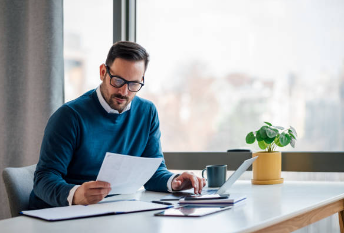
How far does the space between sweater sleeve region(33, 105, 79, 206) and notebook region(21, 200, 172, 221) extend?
0.45 ft

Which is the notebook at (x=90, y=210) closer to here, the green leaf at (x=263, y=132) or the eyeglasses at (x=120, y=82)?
the eyeglasses at (x=120, y=82)

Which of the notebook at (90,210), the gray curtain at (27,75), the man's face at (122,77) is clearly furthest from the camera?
the gray curtain at (27,75)

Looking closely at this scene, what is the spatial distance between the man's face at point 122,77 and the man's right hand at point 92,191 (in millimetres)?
551

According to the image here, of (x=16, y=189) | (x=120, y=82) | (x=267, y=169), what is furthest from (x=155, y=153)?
(x=16, y=189)

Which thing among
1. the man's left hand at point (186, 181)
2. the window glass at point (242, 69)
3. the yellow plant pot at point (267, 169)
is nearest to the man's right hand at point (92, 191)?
the man's left hand at point (186, 181)

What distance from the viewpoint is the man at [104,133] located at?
1.64m

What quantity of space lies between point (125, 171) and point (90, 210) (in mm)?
183

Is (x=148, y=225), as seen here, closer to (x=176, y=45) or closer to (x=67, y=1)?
(x=176, y=45)

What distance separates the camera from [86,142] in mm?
1788

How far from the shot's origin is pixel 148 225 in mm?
1066

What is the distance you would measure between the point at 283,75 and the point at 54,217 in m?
1.64

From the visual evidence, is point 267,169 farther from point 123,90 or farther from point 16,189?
point 16,189

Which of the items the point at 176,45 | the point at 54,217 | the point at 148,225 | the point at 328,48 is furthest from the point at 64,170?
the point at 328,48

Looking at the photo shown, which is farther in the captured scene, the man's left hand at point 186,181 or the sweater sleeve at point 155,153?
the sweater sleeve at point 155,153
